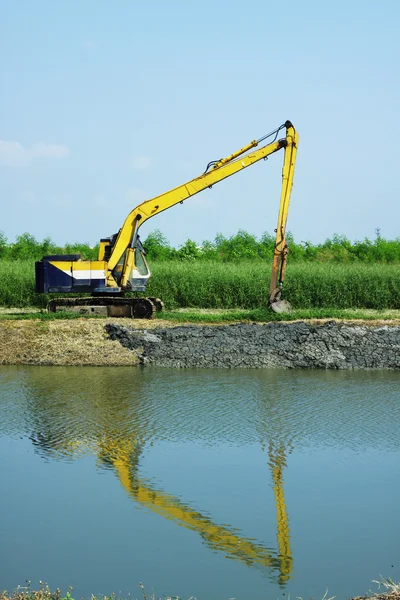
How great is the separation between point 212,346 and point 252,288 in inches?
433

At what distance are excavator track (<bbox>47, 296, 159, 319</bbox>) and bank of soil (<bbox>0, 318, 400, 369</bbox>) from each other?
3.46 m

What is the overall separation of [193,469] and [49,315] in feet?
46.6

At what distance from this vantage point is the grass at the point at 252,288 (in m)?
29.7

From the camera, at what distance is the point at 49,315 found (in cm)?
2291

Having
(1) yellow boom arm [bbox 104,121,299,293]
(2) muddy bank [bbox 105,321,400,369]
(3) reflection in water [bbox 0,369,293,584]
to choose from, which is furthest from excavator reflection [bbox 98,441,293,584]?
(1) yellow boom arm [bbox 104,121,299,293]

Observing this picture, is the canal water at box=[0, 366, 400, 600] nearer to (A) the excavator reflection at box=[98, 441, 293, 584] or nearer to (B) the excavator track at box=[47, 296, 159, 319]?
(A) the excavator reflection at box=[98, 441, 293, 584]

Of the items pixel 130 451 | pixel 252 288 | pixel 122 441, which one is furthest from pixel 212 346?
pixel 252 288

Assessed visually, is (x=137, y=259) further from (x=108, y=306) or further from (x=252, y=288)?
(x=252, y=288)

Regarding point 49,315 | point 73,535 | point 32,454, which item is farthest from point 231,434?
point 49,315

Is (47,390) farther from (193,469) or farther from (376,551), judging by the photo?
(376,551)

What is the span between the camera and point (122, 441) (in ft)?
35.3

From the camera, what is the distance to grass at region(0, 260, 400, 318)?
97.3 feet

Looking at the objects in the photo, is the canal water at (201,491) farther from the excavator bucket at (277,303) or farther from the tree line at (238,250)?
the tree line at (238,250)

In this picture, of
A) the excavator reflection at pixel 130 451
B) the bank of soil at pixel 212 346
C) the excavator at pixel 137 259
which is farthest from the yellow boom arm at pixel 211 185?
the excavator reflection at pixel 130 451
